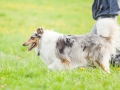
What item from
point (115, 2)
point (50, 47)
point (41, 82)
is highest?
point (115, 2)

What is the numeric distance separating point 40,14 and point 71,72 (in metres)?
16.1

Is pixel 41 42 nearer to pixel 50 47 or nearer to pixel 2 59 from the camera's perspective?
pixel 50 47

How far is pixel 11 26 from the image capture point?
18.3 meters

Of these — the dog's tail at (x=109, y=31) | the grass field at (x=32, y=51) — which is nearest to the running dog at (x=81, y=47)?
the dog's tail at (x=109, y=31)

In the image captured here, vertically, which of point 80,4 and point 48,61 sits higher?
point 80,4

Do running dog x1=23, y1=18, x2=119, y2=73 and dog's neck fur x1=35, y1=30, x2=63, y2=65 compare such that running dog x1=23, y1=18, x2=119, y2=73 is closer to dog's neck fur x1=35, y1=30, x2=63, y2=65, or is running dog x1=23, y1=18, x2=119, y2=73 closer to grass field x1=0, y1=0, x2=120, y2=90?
dog's neck fur x1=35, y1=30, x2=63, y2=65

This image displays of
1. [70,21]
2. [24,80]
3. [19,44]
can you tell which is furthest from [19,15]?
[24,80]

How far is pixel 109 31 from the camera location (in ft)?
25.3

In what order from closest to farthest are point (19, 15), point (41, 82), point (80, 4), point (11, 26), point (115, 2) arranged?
point (41, 82)
point (115, 2)
point (11, 26)
point (19, 15)
point (80, 4)

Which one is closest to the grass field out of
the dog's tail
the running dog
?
the running dog

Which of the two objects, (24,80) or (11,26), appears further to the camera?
(11,26)

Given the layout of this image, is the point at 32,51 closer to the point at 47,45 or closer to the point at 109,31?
the point at 47,45

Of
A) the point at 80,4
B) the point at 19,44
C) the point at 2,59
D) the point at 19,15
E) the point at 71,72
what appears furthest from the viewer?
the point at 80,4

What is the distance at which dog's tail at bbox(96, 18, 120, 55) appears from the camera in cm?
770
